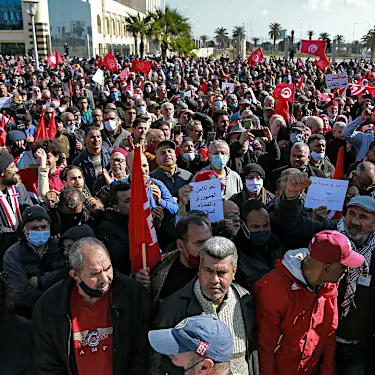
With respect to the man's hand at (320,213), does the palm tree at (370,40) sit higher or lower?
higher

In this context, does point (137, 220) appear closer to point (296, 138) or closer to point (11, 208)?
point (11, 208)

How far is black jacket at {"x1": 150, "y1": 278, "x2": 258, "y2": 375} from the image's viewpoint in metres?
2.60

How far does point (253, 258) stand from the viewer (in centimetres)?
319

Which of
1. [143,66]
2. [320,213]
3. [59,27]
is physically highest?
[59,27]

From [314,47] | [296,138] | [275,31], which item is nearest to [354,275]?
[296,138]

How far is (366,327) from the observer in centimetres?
308

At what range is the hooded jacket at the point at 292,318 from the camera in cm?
269

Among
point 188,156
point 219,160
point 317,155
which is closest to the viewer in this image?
point 219,160

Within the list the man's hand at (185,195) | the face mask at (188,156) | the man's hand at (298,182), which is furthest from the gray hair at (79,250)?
the face mask at (188,156)

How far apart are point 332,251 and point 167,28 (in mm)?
46210

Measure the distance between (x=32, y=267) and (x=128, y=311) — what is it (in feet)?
3.16

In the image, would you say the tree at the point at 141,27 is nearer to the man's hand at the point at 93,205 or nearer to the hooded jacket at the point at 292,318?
the man's hand at the point at 93,205

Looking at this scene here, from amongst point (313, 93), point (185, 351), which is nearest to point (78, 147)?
point (185, 351)

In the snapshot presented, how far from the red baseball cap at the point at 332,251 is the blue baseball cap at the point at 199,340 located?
0.92m
